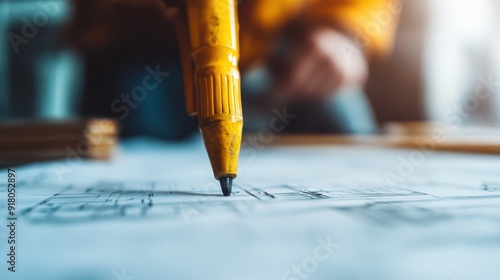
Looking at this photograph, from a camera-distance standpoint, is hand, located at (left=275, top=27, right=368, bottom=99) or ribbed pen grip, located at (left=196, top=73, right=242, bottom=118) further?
hand, located at (left=275, top=27, right=368, bottom=99)

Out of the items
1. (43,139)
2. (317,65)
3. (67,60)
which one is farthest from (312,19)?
(43,139)

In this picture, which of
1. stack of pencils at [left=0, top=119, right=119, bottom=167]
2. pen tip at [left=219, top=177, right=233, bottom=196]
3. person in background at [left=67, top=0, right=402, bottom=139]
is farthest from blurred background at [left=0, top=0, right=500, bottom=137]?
pen tip at [left=219, top=177, right=233, bottom=196]

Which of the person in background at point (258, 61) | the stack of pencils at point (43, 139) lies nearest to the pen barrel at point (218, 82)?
the stack of pencils at point (43, 139)

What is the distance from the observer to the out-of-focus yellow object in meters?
0.40

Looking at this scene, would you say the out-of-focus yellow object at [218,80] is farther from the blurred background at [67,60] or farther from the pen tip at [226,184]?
the blurred background at [67,60]

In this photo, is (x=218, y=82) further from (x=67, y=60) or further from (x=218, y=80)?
(x=67, y=60)

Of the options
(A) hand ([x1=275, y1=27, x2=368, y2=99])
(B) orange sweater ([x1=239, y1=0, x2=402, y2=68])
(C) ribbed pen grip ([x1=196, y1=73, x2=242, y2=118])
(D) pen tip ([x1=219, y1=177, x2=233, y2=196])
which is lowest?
(D) pen tip ([x1=219, y1=177, x2=233, y2=196])

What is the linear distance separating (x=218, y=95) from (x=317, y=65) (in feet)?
3.70

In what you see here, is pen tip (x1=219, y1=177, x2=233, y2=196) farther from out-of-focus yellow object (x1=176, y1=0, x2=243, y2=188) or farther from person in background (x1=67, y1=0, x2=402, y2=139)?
person in background (x1=67, y1=0, x2=402, y2=139)

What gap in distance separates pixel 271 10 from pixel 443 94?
26.8 inches

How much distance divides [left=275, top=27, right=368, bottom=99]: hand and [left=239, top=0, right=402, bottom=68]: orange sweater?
0.04m

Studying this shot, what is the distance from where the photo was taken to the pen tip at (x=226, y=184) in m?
0.43

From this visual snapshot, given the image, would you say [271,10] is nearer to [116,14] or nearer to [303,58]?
[303,58]

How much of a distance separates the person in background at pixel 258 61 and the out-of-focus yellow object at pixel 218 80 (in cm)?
100
